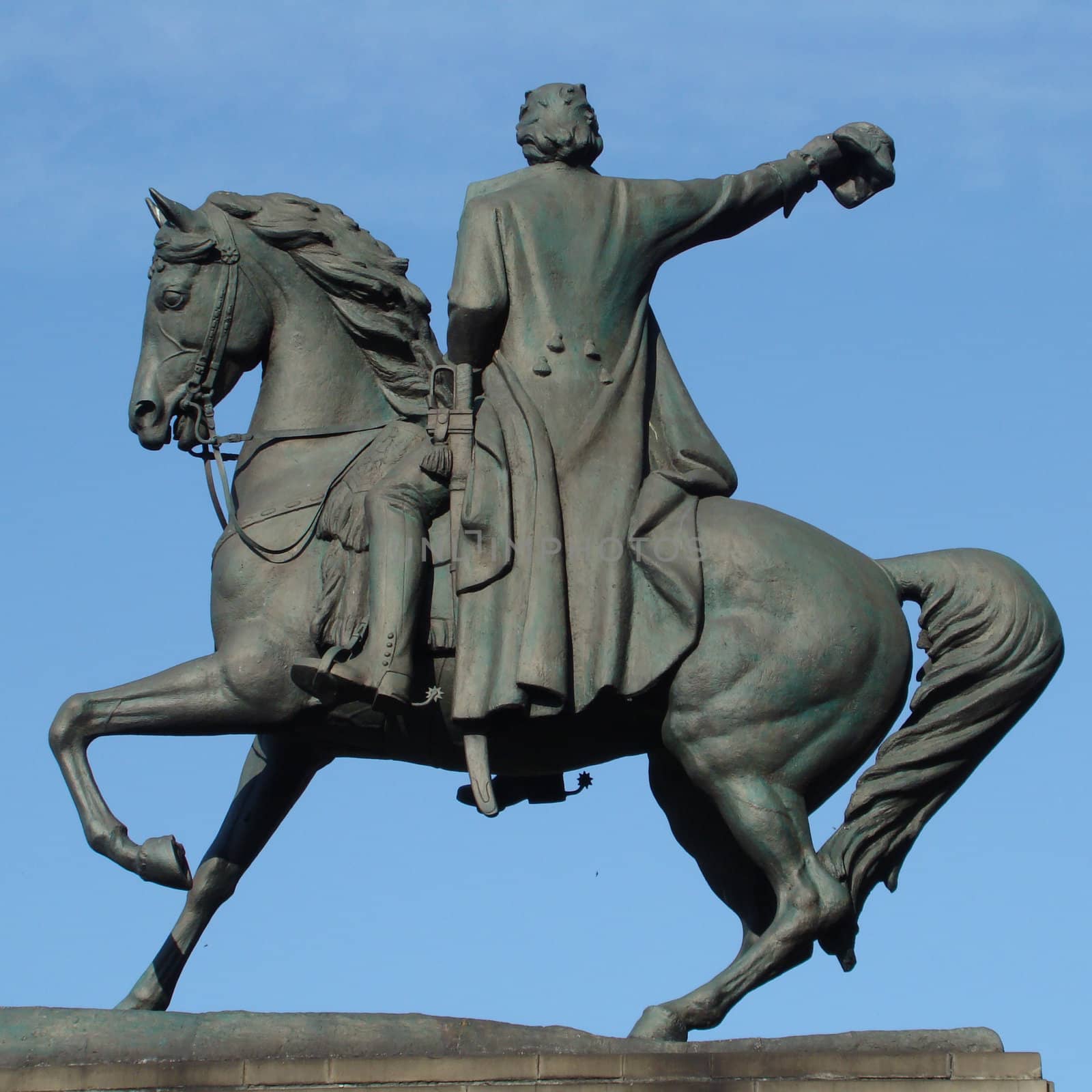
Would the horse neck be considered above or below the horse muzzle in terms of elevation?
above

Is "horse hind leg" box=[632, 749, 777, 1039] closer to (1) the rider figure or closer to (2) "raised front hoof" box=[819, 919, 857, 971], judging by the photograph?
(2) "raised front hoof" box=[819, 919, 857, 971]

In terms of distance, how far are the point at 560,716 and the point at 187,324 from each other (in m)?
2.64

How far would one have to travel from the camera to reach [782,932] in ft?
38.8

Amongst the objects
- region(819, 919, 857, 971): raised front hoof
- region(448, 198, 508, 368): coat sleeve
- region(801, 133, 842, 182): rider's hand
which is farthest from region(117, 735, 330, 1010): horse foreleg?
region(801, 133, 842, 182): rider's hand

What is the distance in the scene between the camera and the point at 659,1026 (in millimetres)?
11742

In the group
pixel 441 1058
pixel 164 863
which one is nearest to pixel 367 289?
pixel 164 863

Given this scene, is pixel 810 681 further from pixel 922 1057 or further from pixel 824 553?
pixel 922 1057

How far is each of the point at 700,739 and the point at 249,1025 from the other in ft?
7.72

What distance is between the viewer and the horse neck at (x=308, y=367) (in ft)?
42.1

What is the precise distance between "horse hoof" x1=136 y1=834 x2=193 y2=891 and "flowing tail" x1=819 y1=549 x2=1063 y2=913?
2899 mm

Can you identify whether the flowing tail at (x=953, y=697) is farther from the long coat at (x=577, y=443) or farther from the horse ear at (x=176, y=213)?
the horse ear at (x=176, y=213)

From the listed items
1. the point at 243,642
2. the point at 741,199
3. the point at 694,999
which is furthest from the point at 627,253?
the point at 694,999

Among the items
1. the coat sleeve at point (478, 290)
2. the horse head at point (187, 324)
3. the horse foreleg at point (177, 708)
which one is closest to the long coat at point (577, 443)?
the coat sleeve at point (478, 290)

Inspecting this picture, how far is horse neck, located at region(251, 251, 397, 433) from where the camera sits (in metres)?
12.8
